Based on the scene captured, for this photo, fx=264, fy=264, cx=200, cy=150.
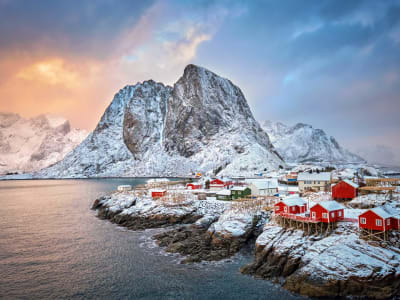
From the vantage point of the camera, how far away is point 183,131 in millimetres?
181250

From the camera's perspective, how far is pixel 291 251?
24.4m

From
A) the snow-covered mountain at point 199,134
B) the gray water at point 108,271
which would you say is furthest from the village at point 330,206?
the snow-covered mountain at point 199,134

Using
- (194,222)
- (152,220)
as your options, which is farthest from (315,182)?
(152,220)

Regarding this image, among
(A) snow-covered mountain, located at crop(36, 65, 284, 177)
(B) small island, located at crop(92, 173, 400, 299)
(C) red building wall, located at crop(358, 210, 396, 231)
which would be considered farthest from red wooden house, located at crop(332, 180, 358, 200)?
(A) snow-covered mountain, located at crop(36, 65, 284, 177)

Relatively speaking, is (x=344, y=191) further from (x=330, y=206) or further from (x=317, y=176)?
(x=317, y=176)

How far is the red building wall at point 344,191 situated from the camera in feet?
130

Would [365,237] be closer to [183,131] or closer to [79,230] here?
[79,230]

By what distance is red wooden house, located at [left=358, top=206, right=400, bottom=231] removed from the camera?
75.1ft

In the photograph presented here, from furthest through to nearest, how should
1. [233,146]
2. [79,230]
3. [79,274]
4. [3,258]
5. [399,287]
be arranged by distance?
1. [233,146]
2. [79,230]
3. [3,258]
4. [79,274]
5. [399,287]

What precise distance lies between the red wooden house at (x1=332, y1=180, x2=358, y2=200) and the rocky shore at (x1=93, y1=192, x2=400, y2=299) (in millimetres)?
12381

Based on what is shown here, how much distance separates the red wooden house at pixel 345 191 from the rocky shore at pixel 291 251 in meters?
12.4

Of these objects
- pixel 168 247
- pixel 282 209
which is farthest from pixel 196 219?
pixel 282 209

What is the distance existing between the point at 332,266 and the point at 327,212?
656 cm

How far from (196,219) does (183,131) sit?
Answer: 462 ft
